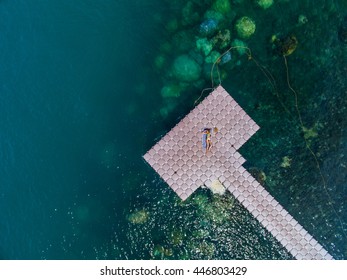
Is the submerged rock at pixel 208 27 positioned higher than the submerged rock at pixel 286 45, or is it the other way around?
the submerged rock at pixel 208 27

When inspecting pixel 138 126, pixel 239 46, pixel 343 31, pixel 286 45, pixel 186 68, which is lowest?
pixel 343 31

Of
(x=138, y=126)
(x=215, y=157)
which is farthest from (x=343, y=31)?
(x=138, y=126)

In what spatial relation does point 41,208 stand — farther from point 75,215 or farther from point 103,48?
point 103,48

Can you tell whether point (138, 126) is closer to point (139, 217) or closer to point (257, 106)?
point (139, 217)

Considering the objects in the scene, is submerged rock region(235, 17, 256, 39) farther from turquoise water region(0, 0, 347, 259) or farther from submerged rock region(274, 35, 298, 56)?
submerged rock region(274, 35, 298, 56)

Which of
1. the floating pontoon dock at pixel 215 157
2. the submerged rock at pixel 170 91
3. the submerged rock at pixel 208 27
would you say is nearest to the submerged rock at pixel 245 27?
the submerged rock at pixel 208 27

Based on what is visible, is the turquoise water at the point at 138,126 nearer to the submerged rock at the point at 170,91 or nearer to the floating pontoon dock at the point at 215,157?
the submerged rock at the point at 170,91

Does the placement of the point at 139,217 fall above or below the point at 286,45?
below
